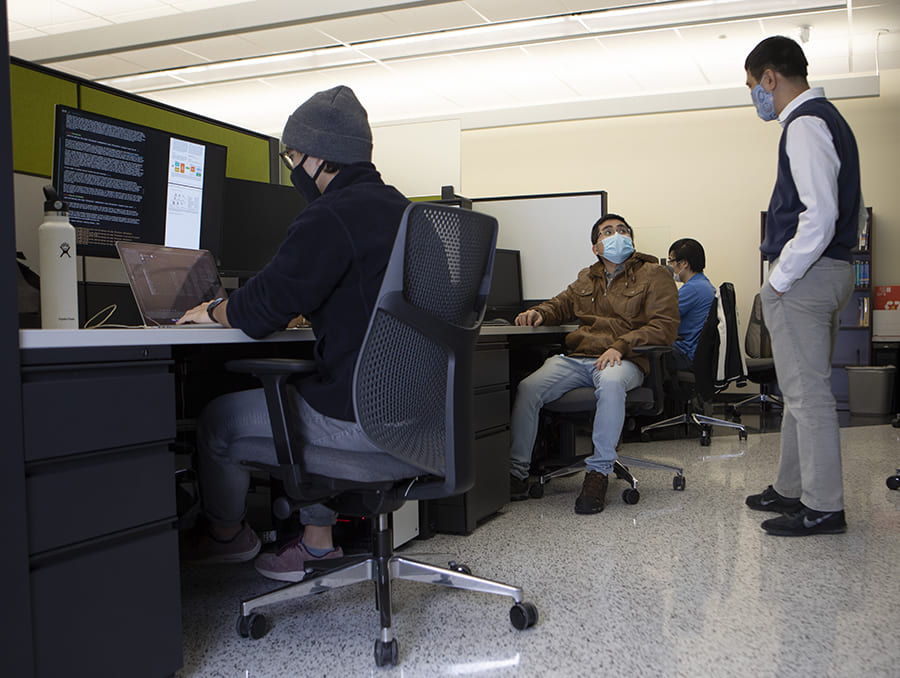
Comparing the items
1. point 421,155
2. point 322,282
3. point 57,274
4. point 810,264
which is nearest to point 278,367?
point 322,282

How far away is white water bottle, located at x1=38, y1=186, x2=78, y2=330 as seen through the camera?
138 centimetres

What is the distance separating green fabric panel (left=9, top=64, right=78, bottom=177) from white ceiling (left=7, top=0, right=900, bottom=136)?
130 inches

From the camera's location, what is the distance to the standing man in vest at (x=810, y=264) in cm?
221

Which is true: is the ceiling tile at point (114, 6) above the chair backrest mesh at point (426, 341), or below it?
above

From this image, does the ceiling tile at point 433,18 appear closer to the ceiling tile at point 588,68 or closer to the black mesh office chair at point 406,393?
the ceiling tile at point 588,68

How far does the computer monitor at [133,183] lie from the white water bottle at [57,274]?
0.31 m

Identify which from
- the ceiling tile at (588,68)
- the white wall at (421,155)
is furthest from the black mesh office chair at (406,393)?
the ceiling tile at (588,68)

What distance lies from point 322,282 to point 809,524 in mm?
1741

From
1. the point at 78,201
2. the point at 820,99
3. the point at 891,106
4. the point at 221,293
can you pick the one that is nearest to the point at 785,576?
the point at 820,99

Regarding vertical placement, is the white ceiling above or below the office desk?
above

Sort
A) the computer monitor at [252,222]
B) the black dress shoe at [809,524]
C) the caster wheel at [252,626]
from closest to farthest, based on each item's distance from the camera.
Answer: the caster wheel at [252,626]
the computer monitor at [252,222]
the black dress shoe at [809,524]

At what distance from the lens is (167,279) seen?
1704 mm

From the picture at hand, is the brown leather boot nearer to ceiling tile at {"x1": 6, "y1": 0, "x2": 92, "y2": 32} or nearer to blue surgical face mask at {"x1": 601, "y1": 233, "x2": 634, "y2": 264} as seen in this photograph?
blue surgical face mask at {"x1": 601, "y1": 233, "x2": 634, "y2": 264}

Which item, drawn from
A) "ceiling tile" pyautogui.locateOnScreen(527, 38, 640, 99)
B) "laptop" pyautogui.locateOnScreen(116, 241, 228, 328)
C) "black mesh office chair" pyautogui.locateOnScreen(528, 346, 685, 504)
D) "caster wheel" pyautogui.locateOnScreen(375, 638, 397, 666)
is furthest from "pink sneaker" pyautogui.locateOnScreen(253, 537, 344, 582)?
"ceiling tile" pyautogui.locateOnScreen(527, 38, 640, 99)
